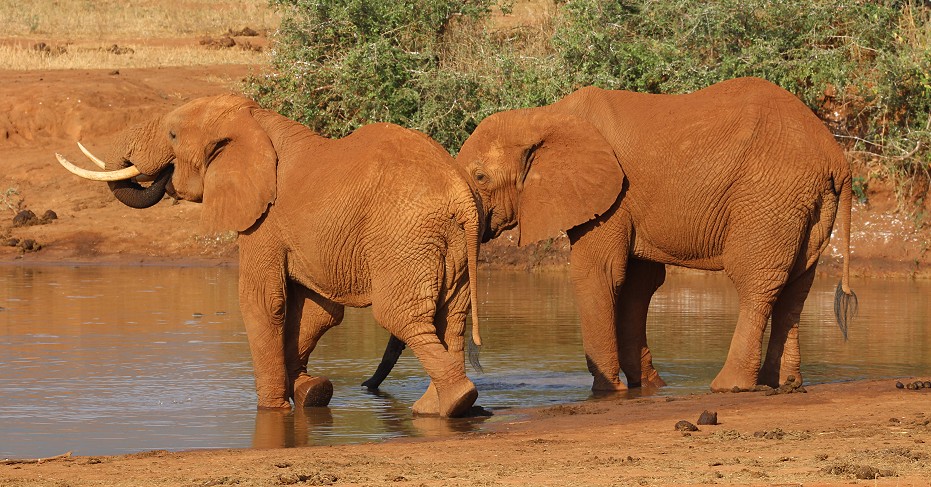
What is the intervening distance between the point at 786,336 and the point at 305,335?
3.40 m

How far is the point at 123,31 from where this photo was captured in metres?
38.9

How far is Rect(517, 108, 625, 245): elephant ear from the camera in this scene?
34.9 ft

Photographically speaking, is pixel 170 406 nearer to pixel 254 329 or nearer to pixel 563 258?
pixel 254 329

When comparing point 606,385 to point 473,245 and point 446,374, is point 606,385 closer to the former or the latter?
point 446,374

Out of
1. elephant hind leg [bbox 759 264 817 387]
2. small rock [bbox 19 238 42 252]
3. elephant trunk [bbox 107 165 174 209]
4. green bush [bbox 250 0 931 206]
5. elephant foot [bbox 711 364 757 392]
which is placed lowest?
elephant foot [bbox 711 364 757 392]

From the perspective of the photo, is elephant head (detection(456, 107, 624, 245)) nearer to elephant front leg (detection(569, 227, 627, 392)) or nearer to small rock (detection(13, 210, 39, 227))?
elephant front leg (detection(569, 227, 627, 392))

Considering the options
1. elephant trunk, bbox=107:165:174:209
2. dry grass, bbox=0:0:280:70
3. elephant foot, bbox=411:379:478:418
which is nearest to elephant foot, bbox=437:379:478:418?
elephant foot, bbox=411:379:478:418

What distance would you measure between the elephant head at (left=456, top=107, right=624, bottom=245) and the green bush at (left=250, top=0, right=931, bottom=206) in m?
8.52

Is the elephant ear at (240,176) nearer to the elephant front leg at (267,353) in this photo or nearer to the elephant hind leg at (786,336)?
the elephant front leg at (267,353)

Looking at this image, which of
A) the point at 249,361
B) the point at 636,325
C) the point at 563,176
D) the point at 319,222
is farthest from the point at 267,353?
the point at 636,325

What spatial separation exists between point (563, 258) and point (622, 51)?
9.12 feet

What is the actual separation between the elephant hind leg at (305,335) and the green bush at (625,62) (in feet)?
32.1

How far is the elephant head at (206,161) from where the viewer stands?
383 inches

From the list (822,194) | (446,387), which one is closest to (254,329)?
(446,387)
